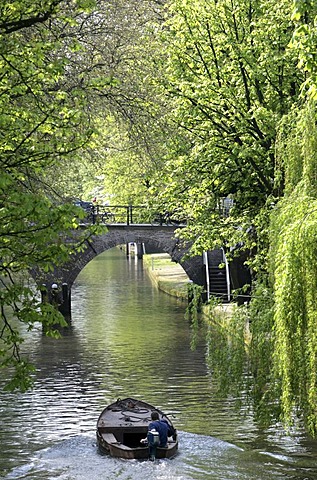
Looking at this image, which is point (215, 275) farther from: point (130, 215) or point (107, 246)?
point (107, 246)

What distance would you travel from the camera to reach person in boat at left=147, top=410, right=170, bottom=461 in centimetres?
1705

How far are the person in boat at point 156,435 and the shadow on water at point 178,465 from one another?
0.93ft

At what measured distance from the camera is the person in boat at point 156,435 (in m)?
17.0

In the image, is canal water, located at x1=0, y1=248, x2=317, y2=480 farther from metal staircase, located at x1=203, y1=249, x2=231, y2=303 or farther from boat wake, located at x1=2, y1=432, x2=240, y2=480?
metal staircase, located at x1=203, y1=249, x2=231, y2=303

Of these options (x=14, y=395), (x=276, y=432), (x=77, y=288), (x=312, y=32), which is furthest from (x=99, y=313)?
(x=312, y=32)

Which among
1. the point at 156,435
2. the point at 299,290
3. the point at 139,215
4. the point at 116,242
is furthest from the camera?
the point at 116,242

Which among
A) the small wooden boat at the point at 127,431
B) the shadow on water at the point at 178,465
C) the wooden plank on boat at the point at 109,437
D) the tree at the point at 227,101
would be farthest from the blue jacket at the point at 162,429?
the tree at the point at 227,101

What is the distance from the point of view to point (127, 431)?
18.5 metres

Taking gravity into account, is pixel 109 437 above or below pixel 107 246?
below

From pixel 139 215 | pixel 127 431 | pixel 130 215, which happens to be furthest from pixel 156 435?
pixel 130 215

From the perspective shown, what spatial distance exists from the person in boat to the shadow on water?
28 cm

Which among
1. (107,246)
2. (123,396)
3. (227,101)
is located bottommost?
(123,396)

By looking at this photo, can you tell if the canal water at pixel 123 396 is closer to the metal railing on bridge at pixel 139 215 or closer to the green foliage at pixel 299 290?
the green foliage at pixel 299 290

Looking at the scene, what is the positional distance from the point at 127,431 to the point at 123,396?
4.63 meters
